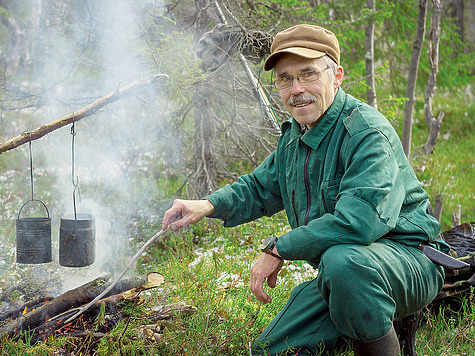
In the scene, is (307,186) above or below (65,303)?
above

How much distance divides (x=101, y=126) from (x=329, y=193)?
463cm

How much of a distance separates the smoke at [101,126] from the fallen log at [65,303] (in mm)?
972

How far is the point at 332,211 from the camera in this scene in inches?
99.0

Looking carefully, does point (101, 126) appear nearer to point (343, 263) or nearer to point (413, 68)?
point (413, 68)

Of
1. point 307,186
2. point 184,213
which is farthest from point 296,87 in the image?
point 184,213

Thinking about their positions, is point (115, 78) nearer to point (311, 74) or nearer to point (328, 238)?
point (311, 74)

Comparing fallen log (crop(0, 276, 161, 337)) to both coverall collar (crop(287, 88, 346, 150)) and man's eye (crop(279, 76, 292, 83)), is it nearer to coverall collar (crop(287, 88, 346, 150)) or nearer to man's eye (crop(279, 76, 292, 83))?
coverall collar (crop(287, 88, 346, 150))

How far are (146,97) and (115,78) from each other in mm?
424

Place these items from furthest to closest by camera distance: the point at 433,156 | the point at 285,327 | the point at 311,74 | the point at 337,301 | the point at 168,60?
the point at 433,156 → the point at 168,60 → the point at 285,327 → the point at 311,74 → the point at 337,301

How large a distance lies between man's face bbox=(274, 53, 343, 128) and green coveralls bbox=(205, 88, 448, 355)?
63mm

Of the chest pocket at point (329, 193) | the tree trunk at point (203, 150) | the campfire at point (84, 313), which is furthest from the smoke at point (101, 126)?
the chest pocket at point (329, 193)

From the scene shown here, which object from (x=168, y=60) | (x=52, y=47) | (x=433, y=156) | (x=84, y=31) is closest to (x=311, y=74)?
(x=168, y=60)

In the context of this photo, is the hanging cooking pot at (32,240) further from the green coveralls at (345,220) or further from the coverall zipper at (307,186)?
the coverall zipper at (307,186)

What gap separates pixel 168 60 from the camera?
4.59 meters
